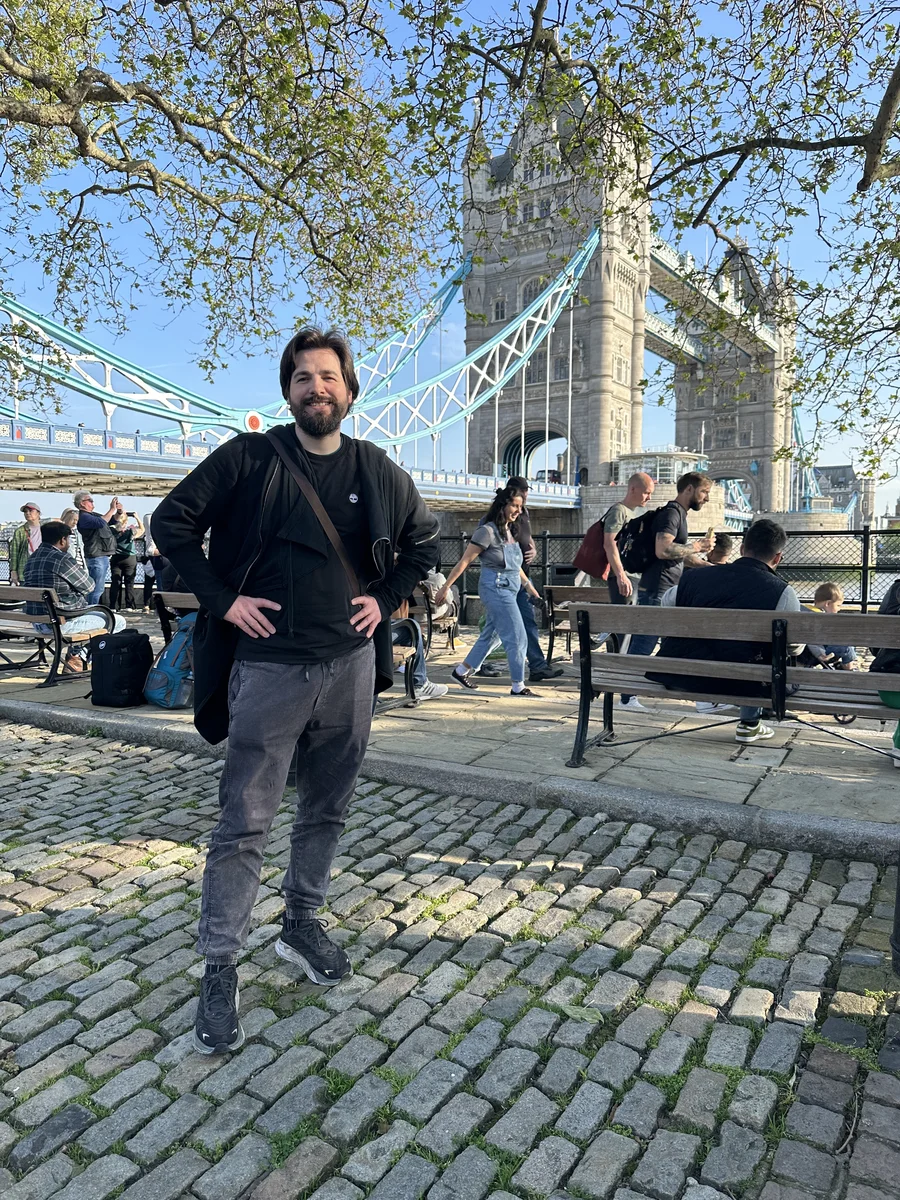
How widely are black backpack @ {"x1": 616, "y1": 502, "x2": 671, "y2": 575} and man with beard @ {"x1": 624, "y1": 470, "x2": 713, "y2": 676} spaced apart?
33 millimetres

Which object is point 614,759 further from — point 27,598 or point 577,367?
point 577,367

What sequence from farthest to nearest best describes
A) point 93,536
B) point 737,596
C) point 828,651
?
point 93,536 → point 828,651 → point 737,596

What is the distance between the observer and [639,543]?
4.97m

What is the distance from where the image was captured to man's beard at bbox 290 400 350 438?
1.90 meters

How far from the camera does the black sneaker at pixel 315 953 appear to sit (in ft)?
6.66

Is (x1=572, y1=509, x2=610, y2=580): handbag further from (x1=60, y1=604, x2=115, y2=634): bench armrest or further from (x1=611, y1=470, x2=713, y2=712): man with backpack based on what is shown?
(x1=60, y1=604, x2=115, y2=634): bench armrest

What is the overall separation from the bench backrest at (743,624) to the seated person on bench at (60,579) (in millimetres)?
3880

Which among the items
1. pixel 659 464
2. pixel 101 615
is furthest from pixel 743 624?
pixel 659 464

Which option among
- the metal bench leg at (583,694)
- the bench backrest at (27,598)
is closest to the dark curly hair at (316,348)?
the metal bench leg at (583,694)

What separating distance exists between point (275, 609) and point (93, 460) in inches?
864

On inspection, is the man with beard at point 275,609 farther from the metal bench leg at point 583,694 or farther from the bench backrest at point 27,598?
the bench backrest at point 27,598

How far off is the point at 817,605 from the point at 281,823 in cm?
392

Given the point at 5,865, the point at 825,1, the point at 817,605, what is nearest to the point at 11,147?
the point at 825,1

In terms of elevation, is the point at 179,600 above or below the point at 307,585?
below
